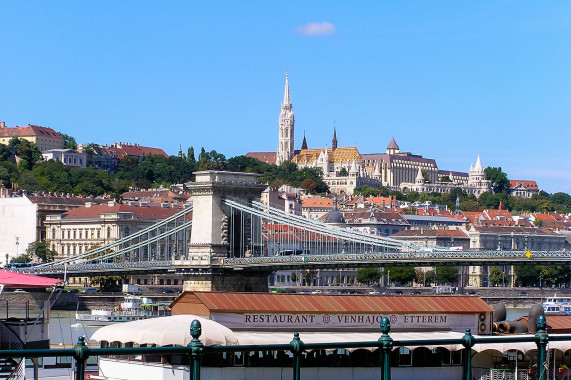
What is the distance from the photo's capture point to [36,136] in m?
128

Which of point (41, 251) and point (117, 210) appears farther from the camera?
point (117, 210)

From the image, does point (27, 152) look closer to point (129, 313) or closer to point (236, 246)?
point (236, 246)

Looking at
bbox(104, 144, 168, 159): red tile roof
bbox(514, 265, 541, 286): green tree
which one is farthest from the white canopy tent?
bbox(104, 144, 168, 159): red tile roof

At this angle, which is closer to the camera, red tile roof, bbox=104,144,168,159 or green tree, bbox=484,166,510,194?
red tile roof, bbox=104,144,168,159

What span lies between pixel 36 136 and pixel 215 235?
3323 inches

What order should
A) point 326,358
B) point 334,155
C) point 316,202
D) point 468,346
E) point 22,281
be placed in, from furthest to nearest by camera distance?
point 334,155 → point 316,202 → point 326,358 → point 22,281 → point 468,346

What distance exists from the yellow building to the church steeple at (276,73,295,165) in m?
42.4

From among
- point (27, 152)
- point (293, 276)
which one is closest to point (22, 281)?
point (293, 276)

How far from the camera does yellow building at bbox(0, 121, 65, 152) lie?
127562 mm

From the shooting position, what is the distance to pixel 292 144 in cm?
17138

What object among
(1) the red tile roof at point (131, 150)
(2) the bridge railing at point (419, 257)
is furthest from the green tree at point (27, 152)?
(2) the bridge railing at point (419, 257)

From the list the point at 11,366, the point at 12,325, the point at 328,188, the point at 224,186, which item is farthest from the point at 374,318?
the point at 328,188

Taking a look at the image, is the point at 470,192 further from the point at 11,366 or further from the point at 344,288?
the point at 11,366

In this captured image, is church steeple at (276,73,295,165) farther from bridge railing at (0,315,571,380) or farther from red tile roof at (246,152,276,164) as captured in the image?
bridge railing at (0,315,571,380)
